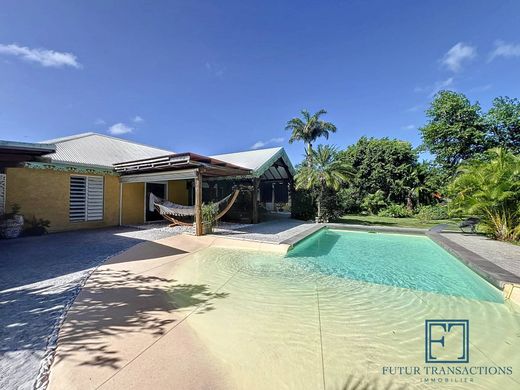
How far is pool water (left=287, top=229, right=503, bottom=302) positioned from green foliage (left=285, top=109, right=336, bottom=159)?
14.4 meters

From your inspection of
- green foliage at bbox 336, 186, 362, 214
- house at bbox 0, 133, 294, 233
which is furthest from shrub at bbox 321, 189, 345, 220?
green foliage at bbox 336, 186, 362, 214

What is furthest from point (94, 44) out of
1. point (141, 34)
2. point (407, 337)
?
point (407, 337)

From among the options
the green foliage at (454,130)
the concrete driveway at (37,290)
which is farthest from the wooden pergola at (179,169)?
the green foliage at (454,130)

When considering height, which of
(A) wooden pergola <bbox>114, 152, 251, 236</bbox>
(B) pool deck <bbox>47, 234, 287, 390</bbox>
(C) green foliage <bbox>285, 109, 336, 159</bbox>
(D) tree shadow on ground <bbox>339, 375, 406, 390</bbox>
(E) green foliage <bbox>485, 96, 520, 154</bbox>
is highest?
(C) green foliage <bbox>285, 109, 336, 159</bbox>

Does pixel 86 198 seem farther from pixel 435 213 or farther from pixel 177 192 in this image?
pixel 435 213

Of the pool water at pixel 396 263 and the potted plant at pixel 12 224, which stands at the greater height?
the potted plant at pixel 12 224

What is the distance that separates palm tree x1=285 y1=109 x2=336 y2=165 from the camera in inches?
859

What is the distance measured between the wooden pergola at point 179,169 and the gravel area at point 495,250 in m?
8.02

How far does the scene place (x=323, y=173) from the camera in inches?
500

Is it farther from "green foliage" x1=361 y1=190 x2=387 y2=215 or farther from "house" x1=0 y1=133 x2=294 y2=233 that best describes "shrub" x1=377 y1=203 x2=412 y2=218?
"house" x1=0 y1=133 x2=294 y2=233

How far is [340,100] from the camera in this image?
15.9 m

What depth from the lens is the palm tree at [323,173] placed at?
12461 millimetres

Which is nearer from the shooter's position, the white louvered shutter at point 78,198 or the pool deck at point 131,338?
the pool deck at point 131,338

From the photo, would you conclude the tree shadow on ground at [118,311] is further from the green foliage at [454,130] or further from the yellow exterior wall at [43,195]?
the green foliage at [454,130]
